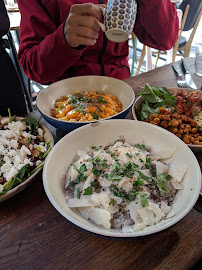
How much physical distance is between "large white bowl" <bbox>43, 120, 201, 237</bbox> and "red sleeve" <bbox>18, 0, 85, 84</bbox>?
592 mm

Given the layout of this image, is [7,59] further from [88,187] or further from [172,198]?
[172,198]

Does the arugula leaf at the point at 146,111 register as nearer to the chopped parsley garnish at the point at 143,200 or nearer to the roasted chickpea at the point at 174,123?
the roasted chickpea at the point at 174,123

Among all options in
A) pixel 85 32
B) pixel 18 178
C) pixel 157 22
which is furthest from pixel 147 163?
pixel 157 22

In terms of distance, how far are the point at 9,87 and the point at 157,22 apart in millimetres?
1286

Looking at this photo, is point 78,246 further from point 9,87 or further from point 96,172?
point 9,87

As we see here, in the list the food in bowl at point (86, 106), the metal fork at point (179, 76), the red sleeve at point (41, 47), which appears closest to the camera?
the food in bowl at point (86, 106)

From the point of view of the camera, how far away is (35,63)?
1.46 m

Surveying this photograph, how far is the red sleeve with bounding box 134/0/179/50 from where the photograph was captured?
65.0 inches

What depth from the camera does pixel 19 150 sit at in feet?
3.25

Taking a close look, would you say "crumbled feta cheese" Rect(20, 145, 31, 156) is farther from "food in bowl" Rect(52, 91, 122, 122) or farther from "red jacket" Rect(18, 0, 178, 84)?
"red jacket" Rect(18, 0, 178, 84)

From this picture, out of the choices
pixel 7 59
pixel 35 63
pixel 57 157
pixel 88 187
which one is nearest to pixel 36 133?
pixel 57 157

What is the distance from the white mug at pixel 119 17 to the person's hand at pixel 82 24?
0.19 metres

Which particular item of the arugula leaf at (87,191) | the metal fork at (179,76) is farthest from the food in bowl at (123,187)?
the metal fork at (179,76)

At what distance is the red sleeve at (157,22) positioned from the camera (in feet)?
5.42
